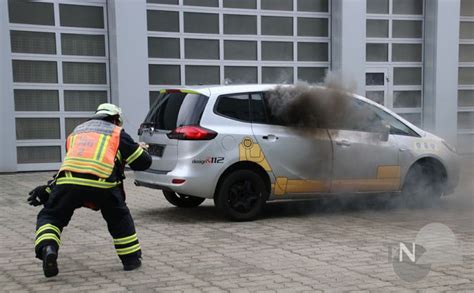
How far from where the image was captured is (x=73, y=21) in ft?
41.7

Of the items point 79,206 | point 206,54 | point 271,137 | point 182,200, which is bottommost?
point 182,200

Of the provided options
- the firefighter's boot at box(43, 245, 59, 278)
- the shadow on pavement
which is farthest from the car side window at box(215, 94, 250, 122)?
the firefighter's boot at box(43, 245, 59, 278)

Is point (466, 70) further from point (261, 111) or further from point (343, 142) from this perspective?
point (261, 111)

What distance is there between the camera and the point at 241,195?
7281mm

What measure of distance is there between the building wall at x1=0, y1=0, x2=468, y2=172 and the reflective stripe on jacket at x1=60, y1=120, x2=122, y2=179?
7.58 m

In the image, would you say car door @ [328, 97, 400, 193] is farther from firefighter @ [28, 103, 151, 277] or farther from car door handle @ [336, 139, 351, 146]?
firefighter @ [28, 103, 151, 277]

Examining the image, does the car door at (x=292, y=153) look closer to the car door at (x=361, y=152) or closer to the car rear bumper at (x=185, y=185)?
the car door at (x=361, y=152)

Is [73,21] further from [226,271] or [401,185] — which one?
[226,271]

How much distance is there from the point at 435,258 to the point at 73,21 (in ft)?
32.3

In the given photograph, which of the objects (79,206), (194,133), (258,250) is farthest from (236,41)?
(79,206)

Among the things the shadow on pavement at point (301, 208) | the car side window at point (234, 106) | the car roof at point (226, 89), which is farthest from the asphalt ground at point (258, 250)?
the car roof at point (226, 89)

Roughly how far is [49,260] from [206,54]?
30.9ft

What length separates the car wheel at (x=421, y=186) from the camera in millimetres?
8180

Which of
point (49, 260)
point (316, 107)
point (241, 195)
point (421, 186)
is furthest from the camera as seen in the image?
point (421, 186)
